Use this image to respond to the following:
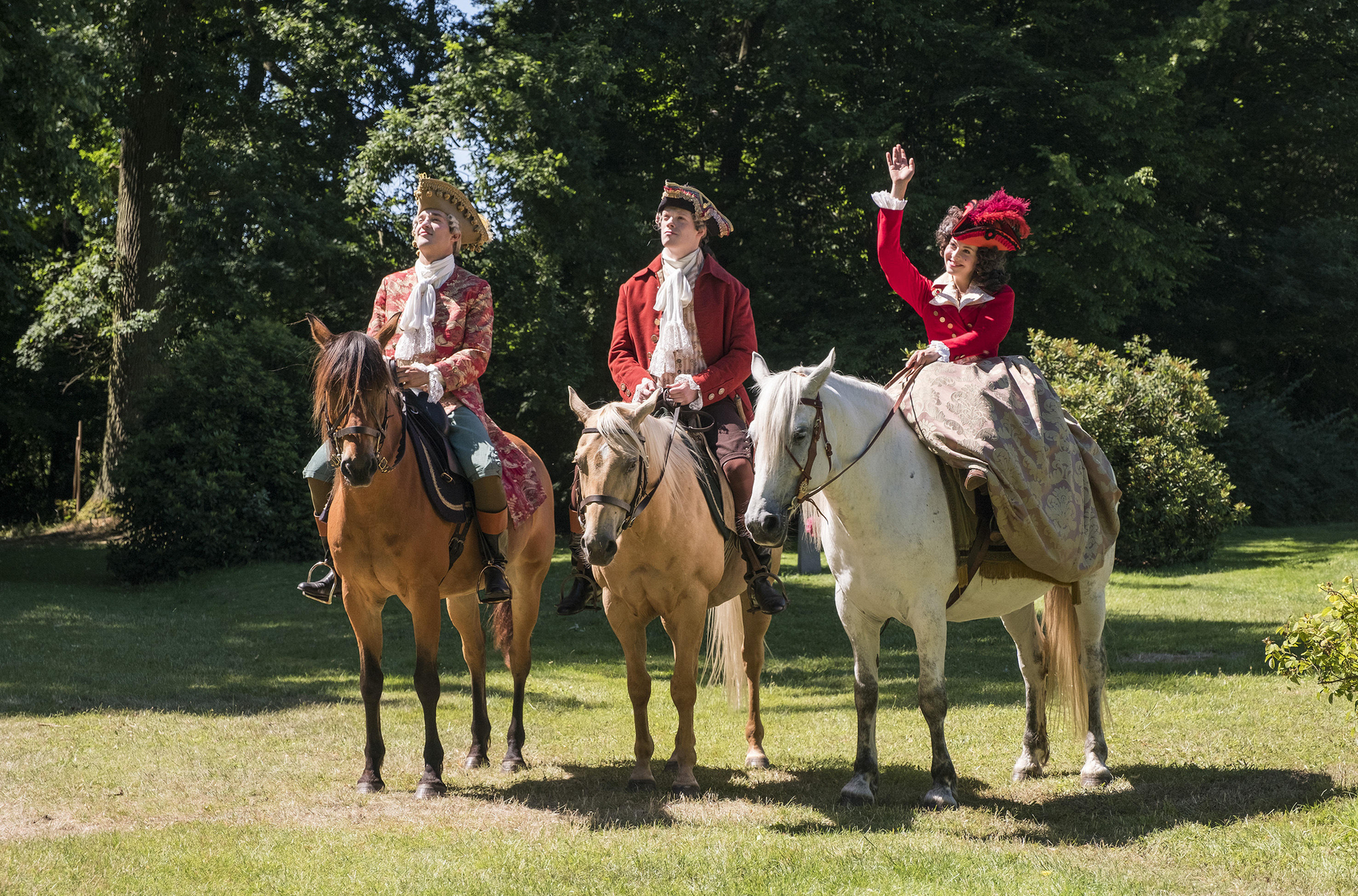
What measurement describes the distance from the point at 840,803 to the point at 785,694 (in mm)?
3809

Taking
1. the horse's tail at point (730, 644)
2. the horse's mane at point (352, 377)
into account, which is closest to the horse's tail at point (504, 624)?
the horse's tail at point (730, 644)

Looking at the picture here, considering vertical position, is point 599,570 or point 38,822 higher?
point 599,570

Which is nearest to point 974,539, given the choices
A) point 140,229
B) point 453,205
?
point 453,205

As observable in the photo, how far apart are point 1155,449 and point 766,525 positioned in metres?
13.4

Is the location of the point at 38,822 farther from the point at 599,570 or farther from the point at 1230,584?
the point at 1230,584

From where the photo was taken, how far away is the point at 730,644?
24.5ft

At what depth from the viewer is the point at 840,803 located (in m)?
6.04

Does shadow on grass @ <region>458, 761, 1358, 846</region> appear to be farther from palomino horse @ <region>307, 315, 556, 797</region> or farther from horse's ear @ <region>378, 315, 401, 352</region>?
horse's ear @ <region>378, 315, 401, 352</region>

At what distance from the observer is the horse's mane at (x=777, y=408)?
5441 mm

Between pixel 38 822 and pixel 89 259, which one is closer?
pixel 38 822

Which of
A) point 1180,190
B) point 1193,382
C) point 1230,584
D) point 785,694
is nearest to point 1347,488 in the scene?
point 1180,190

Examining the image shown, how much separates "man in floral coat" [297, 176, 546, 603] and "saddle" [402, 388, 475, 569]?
7cm

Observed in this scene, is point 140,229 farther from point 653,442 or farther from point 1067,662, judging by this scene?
point 1067,662

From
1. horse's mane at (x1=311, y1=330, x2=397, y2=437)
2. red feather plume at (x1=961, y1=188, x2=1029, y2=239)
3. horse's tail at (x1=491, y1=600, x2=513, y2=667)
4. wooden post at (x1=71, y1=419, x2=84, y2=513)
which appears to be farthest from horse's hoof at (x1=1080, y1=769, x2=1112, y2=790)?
wooden post at (x1=71, y1=419, x2=84, y2=513)
